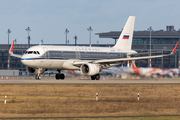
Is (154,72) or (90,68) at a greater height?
(90,68)

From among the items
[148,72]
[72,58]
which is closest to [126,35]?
[148,72]

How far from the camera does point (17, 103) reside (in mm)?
33250

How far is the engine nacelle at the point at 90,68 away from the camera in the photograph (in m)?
63.6

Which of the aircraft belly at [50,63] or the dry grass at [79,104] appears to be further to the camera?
the aircraft belly at [50,63]

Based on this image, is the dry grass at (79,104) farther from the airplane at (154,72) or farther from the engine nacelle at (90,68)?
the airplane at (154,72)

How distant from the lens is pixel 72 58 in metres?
66.1

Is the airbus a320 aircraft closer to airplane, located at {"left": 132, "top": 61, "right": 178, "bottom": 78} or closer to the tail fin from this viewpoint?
the tail fin

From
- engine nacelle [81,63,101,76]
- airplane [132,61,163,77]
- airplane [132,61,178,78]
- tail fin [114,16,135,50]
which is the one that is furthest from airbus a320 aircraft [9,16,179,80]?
airplane [132,61,178,78]

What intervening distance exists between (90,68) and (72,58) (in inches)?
171

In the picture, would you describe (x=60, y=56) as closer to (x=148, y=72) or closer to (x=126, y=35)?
(x=126, y=35)

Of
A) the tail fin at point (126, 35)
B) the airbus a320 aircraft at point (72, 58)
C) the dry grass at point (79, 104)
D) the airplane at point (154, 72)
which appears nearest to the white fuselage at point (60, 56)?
the airbus a320 aircraft at point (72, 58)

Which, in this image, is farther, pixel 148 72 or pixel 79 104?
pixel 148 72

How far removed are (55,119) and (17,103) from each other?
998 centimetres

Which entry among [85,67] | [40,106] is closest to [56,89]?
[40,106]
